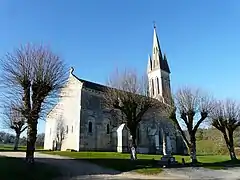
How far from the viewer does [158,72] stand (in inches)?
2527

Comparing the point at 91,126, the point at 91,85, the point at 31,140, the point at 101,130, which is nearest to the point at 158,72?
the point at 91,85

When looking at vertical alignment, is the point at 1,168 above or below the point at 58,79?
below

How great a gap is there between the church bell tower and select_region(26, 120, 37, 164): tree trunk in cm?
4450

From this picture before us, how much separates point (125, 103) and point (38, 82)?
10623 millimetres

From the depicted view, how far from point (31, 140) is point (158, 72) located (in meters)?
48.2

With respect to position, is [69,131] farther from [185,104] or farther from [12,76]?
[12,76]

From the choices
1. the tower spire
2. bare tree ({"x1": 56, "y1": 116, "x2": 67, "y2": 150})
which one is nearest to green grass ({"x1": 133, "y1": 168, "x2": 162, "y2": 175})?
bare tree ({"x1": 56, "y1": 116, "x2": 67, "y2": 150})

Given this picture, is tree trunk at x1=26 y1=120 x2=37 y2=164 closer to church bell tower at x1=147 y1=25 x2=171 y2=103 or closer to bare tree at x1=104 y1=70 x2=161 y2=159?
bare tree at x1=104 y1=70 x2=161 y2=159

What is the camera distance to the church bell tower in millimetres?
63500

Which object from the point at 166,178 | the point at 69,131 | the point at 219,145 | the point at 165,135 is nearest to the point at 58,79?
the point at 166,178

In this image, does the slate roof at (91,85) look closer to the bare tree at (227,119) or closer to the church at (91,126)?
the church at (91,126)

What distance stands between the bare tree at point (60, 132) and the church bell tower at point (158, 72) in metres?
25.5

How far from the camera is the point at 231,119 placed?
37.2 m

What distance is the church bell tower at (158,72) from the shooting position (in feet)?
208
